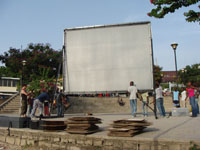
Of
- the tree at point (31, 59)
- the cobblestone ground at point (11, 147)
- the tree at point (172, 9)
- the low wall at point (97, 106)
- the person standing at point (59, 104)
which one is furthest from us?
the tree at point (31, 59)

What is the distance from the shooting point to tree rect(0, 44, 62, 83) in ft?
123

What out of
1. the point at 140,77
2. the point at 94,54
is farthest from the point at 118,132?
the point at 94,54

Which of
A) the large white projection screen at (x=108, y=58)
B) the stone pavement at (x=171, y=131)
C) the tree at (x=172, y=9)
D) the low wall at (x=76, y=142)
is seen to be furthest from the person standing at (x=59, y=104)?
the tree at (x=172, y=9)

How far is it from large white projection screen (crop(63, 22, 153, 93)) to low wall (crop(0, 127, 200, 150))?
15.2ft

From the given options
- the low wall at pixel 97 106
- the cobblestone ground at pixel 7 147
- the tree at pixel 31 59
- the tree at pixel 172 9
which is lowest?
the cobblestone ground at pixel 7 147

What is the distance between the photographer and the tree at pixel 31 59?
37406mm

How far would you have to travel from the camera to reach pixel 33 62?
37.5 meters

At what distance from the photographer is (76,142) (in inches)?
229

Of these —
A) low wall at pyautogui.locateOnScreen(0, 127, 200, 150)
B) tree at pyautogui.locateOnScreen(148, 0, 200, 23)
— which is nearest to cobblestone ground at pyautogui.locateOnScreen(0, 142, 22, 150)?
low wall at pyautogui.locateOnScreen(0, 127, 200, 150)

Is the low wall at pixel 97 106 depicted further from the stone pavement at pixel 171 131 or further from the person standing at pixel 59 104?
the stone pavement at pixel 171 131

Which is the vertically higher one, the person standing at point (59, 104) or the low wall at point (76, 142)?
the person standing at point (59, 104)

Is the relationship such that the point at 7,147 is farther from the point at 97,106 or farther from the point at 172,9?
the point at 97,106

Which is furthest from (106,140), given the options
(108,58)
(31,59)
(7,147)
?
(31,59)

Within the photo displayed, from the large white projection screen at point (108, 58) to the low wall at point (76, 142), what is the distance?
4.63 meters
